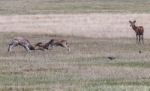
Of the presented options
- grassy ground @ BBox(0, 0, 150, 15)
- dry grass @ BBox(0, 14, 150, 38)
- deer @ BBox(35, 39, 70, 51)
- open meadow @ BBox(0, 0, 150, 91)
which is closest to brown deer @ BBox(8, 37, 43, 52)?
open meadow @ BBox(0, 0, 150, 91)

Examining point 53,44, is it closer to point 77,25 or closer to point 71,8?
point 77,25

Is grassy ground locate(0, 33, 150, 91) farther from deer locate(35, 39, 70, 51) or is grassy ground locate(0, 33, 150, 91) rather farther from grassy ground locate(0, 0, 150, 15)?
grassy ground locate(0, 0, 150, 15)

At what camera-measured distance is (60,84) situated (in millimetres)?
15641

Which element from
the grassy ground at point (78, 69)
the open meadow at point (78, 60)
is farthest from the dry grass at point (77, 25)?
the grassy ground at point (78, 69)

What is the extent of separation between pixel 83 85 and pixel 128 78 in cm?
216

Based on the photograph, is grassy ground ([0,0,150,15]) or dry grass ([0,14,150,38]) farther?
grassy ground ([0,0,150,15])

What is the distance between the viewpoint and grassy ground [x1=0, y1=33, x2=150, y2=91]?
1543 cm

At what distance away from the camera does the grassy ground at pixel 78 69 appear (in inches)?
607

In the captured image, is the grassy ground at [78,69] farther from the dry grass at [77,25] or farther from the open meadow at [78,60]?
the dry grass at [77,25]

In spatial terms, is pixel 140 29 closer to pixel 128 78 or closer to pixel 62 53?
pixel 62 53

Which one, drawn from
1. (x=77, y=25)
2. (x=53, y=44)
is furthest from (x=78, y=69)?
(x=77, y=25)

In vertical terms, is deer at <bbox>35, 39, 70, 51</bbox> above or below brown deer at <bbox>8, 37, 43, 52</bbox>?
below

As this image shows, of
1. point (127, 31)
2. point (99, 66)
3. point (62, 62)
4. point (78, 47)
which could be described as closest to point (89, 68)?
point (99, 66)

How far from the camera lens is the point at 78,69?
19.0 m
